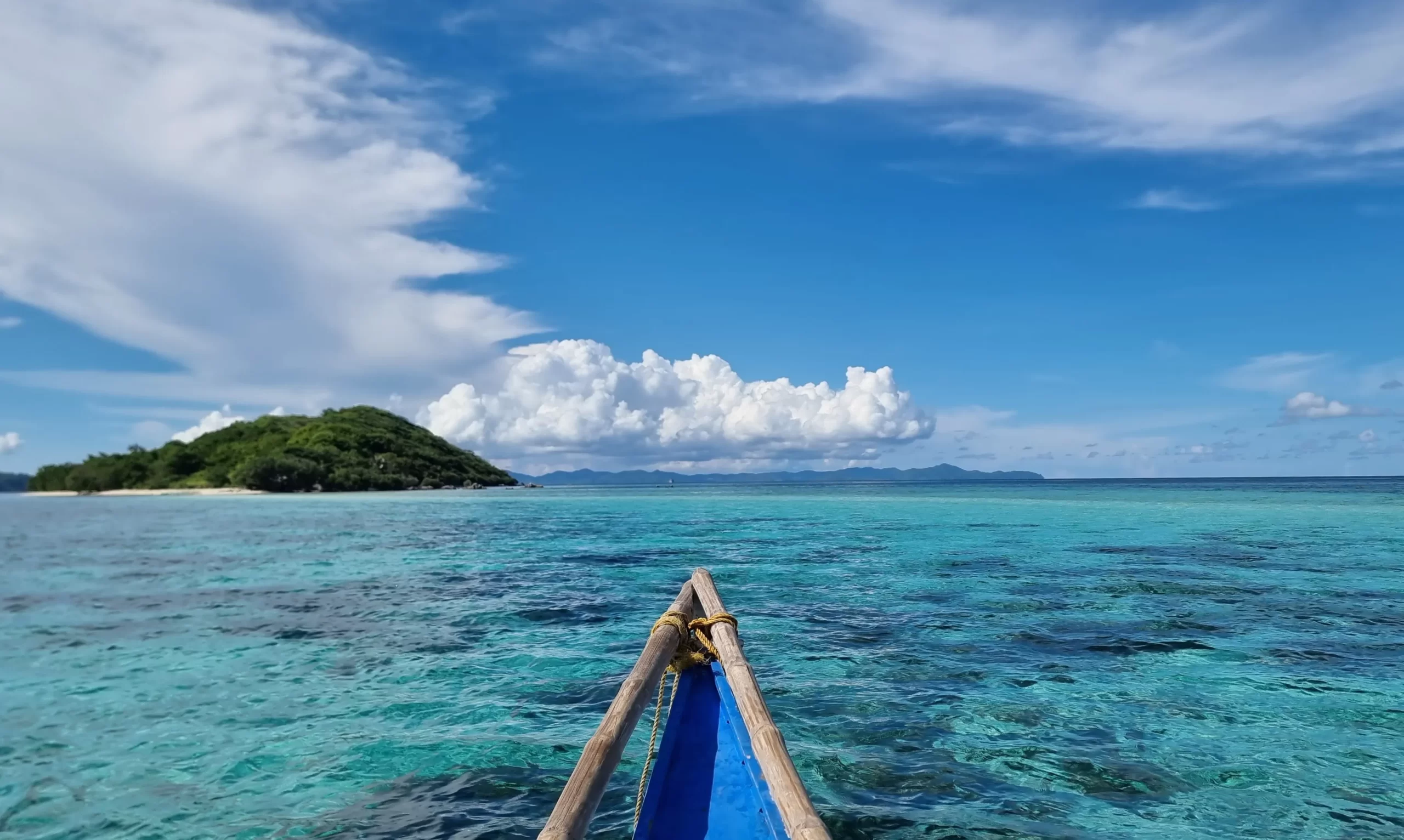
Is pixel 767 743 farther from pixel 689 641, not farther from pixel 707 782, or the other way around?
pixel 689 641

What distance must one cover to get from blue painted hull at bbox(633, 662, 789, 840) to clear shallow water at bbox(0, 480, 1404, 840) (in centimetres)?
153

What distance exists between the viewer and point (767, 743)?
482 centimetres

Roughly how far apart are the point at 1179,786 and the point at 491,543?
29.2 m

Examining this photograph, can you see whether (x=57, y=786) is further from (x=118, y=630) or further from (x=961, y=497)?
(x=961, y=497)

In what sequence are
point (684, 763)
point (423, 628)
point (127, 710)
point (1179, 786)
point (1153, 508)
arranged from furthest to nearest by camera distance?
1. point (1153, 508)
2. point (423, 628)
3. point (127, 710)
4. point (1179, 786)
5. point (684, 763)

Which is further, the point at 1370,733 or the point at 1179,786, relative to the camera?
the point at 1370,733

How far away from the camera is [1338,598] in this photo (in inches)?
666

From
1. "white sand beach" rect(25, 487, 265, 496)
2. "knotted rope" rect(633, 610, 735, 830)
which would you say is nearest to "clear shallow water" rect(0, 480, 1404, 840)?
"knotted rope" rect(633, 610, 735, 830)

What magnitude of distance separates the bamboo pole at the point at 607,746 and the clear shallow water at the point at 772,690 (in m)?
1.77

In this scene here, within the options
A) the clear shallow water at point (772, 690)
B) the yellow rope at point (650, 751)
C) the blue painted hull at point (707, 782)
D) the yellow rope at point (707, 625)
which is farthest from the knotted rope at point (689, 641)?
the clear shallow water at point (772, 690)

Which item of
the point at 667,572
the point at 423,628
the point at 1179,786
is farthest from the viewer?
the point at 667,572

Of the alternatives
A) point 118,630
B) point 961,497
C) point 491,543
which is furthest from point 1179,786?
point 961,497

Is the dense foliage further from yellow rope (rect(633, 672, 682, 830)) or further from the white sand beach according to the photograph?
yellow rope (rect(633, 672, 682, 830))

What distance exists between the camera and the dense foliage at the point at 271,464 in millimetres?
121562
